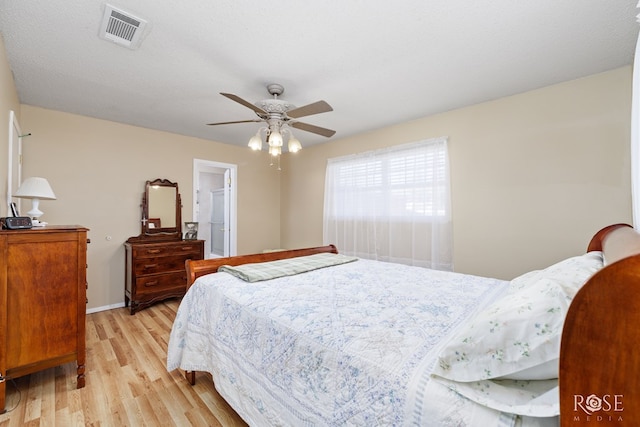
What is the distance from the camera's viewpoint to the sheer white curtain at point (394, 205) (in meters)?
3.22

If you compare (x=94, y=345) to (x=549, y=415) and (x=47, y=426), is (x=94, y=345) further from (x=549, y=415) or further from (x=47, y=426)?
(x=549, y=415)

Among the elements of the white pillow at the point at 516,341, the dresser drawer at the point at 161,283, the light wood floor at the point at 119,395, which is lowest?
the light wood floor at the point at 119,395

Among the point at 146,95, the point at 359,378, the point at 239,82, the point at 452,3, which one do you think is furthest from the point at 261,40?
the point at 359,378

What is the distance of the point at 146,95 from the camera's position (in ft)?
8.89

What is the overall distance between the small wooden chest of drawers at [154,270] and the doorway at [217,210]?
3.09ft

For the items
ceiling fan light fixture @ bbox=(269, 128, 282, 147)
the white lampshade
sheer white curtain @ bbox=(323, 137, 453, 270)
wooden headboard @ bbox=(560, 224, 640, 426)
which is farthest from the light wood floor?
sheer white curtain @ bbox=(323, 137, 453, 270)

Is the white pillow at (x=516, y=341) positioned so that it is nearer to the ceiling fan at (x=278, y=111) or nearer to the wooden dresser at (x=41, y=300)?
the ceiling fan at (x=278, y=111)

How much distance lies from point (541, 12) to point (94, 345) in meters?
4.29

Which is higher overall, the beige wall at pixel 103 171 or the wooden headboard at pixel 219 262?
the beige wall at pixel 103 171

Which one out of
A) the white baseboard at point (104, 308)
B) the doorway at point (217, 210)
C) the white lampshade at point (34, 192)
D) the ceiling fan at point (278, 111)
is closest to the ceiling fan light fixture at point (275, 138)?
the ceiling fan at point (278, 111)

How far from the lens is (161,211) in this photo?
152 inches

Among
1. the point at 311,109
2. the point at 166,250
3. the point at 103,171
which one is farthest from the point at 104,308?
the point at 311,109

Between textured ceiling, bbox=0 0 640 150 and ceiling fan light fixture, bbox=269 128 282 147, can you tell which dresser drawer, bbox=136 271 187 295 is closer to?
textured ceiling, bbox=0 0 640 150

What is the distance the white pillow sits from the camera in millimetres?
728
